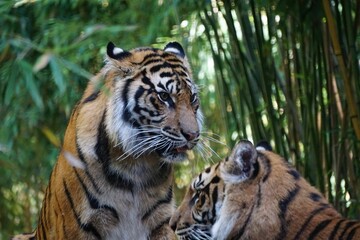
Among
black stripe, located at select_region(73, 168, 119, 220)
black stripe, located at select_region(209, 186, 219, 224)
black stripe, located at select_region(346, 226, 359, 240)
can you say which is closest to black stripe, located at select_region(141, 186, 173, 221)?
black stripe, located at select_region(73, 168, 119, 220)

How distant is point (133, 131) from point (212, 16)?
1195 millimetres

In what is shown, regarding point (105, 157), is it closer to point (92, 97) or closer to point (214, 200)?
point (92, 97)

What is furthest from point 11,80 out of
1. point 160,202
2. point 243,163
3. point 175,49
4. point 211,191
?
point 175,49

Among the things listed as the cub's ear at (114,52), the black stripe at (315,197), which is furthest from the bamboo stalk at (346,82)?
the cub's ear at (114,52)

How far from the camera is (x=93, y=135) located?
5027mm

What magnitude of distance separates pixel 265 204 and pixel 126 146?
3.25ft

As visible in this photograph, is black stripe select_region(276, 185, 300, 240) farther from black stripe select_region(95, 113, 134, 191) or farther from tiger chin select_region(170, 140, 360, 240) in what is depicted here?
black stripe select_region(95, 113, 134, 191)

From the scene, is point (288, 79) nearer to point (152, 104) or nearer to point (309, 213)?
point (152, 104)

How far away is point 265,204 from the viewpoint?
427 cm

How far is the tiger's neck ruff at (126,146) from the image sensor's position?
4934 mm

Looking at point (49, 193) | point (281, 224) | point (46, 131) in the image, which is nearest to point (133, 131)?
point (49, 193)

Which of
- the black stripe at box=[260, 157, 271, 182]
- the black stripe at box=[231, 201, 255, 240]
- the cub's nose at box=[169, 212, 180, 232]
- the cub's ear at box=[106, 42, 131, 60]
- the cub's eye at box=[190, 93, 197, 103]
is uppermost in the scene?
the cub's ear at box=[106, 42, 131, 60]

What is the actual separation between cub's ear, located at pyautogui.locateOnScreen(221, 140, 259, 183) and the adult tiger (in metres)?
0.51

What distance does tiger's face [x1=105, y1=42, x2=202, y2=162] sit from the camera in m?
4.88
